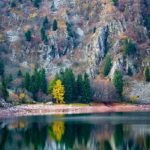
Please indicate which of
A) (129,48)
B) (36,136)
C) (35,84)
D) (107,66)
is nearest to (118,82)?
(107,66)

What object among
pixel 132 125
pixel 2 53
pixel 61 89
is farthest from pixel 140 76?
pixel 132 125

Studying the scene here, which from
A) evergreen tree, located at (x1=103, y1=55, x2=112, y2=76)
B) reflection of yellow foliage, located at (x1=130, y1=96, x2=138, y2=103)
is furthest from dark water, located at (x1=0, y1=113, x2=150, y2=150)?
evergreen tree, located at (x1=103, y1=55, x2=112, y2=76)

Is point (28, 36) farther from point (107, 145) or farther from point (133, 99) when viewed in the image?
point (107, 145)

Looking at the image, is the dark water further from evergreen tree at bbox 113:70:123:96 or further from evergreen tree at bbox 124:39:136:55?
evergreen tree at bbox 124:39:136:55

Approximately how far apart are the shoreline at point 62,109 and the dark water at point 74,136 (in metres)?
35.6

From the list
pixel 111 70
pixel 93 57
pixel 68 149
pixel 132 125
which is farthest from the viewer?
pixel 93 57

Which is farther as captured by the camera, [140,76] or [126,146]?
[140,76]

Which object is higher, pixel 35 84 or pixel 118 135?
Result: pixel 35 84

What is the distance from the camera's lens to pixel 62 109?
474ft

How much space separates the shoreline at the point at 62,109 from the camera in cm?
13162

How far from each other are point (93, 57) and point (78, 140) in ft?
387

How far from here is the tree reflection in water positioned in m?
66.2

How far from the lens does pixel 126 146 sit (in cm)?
6531

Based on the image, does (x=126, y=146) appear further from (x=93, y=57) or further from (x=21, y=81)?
(x=93, y=57)
